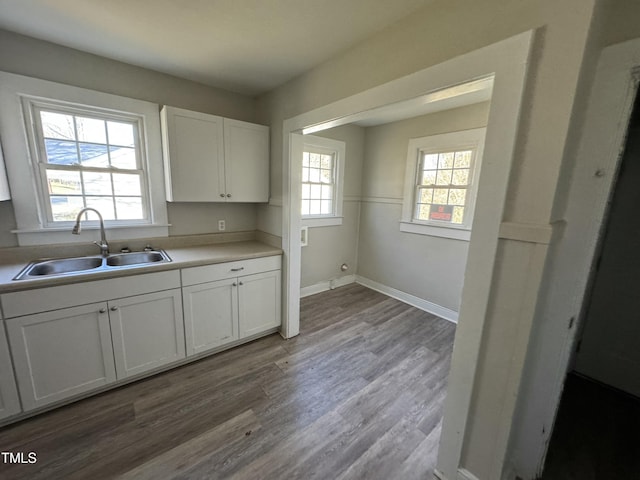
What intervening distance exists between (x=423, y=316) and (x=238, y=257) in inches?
92.2

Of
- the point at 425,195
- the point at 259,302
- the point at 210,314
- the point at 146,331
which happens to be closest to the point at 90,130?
the point at 146,331

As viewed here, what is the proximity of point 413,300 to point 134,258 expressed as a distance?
127 inches

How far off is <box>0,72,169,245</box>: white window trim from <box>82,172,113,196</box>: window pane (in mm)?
267

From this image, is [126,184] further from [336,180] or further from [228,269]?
[336,180]

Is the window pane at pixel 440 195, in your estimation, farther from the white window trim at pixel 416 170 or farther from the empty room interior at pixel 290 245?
the white window trim at pixel 416 170

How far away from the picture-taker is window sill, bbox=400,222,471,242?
296cm

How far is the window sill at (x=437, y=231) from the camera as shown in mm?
2958

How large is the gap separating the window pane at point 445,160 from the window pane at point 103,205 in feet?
11.5

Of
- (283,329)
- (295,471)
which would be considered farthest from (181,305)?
(295,471)

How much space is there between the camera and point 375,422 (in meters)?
1.73

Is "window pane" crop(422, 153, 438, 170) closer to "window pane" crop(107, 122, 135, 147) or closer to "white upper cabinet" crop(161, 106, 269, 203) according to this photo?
"white upper cabinet" crop(161, 106, 269, 203)

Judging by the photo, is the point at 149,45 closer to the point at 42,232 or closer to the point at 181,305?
the point at 42,232

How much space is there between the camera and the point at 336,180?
3781 mm

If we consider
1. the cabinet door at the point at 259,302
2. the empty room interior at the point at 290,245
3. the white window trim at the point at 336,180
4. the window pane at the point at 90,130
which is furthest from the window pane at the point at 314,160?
the window pane at the point at 90,130
